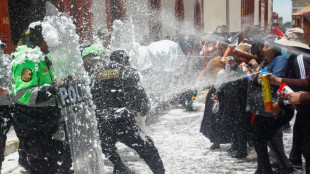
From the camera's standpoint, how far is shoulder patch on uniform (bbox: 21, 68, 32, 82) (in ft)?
11.3

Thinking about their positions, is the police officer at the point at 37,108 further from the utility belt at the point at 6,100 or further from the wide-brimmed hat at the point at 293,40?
the wide-brimmed hat at the point at 293,40

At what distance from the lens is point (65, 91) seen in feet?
11.2

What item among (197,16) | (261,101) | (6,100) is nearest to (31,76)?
(6,100)

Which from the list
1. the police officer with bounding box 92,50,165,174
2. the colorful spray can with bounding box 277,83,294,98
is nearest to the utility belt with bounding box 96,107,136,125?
the police officer with bounding box 92,50,165,174

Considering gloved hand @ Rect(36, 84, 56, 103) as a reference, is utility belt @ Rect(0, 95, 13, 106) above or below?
below

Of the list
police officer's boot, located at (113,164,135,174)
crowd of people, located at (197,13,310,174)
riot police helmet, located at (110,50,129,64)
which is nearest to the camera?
crowd of people, located at (197,13,310,174)

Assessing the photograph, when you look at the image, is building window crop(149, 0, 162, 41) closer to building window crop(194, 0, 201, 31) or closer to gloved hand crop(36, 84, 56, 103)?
building window crop(194, 0, 201, 31)

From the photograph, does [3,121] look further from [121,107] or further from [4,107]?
[121,107]

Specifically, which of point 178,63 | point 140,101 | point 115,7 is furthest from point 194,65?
point 140,101

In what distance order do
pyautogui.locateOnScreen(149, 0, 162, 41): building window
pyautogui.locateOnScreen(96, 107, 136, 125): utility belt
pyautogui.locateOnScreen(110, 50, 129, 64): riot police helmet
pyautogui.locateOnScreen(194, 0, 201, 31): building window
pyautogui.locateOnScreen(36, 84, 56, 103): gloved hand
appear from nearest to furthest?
pyautogui.locateOnScreen(36, 84, 56, 103): gloved hand
pyautogui.locateOnScreen(96, 107, 136, 125): utility belt
pyautogui.locateOnScreen(110, 50, 129, 64): riot police helmet
pyautogui.locateOnScreen(149, 0, 162, 41): building window
pyautogui.locateOnScreen(194, 0, 201, 31): building window

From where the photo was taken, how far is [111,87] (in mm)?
4523

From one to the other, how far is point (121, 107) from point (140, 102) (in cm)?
26

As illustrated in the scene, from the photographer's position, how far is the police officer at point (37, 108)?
3.46m

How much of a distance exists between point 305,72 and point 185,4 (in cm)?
1462
